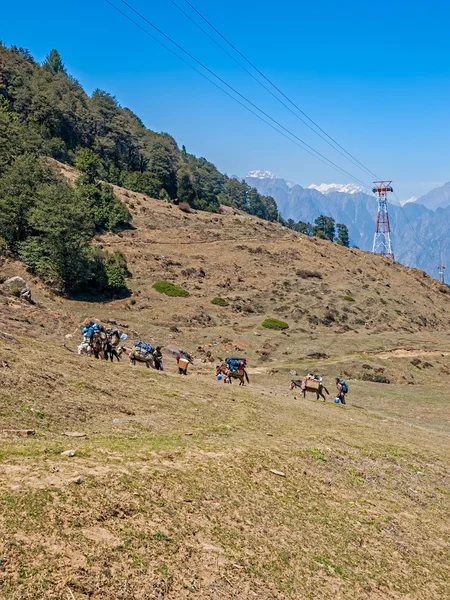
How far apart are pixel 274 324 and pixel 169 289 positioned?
16322 mm

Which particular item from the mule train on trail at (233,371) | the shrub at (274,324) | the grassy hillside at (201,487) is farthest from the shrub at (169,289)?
the mule train on trail at (233,371)

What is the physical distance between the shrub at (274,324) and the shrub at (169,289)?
42.5 ft

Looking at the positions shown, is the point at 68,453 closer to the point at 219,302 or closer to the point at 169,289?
the point at 219,302

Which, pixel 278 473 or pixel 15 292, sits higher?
pixel 15 292

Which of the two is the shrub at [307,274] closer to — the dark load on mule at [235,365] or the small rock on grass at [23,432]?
the dark load on mule at [235,365]

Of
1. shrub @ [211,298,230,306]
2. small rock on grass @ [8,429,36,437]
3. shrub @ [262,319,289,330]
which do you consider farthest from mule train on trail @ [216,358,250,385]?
shrub @ [211,298,230,306]

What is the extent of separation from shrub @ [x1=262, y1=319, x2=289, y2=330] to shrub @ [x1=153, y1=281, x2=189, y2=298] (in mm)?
12955

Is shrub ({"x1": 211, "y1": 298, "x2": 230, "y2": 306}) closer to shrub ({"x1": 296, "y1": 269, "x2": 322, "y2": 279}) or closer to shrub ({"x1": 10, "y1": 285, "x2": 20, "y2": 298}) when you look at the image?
shrub ({"x1": 296, "y1": 269, "x2": 322, "y2": 279})

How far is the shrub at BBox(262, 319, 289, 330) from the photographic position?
6431cm

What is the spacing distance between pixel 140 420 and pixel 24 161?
199ft

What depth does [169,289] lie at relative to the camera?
7062cm

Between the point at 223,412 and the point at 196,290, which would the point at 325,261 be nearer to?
the point at 196,290

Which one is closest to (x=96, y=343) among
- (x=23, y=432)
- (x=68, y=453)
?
(x=23, y=432)

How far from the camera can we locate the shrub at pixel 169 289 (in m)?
69.9
